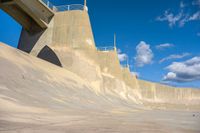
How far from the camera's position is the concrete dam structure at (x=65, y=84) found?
27.8ft

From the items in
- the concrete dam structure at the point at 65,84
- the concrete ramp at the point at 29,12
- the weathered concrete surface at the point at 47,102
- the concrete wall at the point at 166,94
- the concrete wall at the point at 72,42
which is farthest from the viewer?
the concrete wall at the point at 166,94

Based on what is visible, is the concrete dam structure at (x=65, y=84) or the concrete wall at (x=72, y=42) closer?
the concrete dam structure at (x=65, y=84)

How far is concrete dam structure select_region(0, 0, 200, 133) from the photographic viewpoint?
8471mm

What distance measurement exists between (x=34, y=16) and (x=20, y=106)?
63.2ft

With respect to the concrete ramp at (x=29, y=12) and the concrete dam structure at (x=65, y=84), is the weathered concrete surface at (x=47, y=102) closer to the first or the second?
the concrete dam structure at (x=65, y=84)

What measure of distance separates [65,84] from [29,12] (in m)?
11.2

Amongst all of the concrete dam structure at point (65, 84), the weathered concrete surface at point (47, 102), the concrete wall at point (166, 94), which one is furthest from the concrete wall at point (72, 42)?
the concrete wall at point (166, 94)

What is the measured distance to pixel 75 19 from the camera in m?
30.5

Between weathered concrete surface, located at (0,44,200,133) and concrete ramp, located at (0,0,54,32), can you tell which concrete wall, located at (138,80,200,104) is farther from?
weathered concrete surface, located at (0,44,200,133)

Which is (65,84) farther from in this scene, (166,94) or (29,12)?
(166,94)

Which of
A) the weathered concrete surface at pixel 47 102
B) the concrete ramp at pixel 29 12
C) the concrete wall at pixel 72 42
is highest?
the concrete ramp at pixel 29 12

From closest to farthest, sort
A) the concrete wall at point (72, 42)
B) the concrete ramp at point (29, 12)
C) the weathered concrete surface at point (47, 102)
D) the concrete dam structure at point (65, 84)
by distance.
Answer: the concrete dam structure at point (65, 84) → the weathered concrete surface at point (47, 102) → the concrete ramp at point (29, 12) → the concrete wall at point (72, 42)

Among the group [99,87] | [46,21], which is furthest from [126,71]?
[46,21]

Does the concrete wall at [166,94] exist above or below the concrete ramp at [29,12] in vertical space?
below
